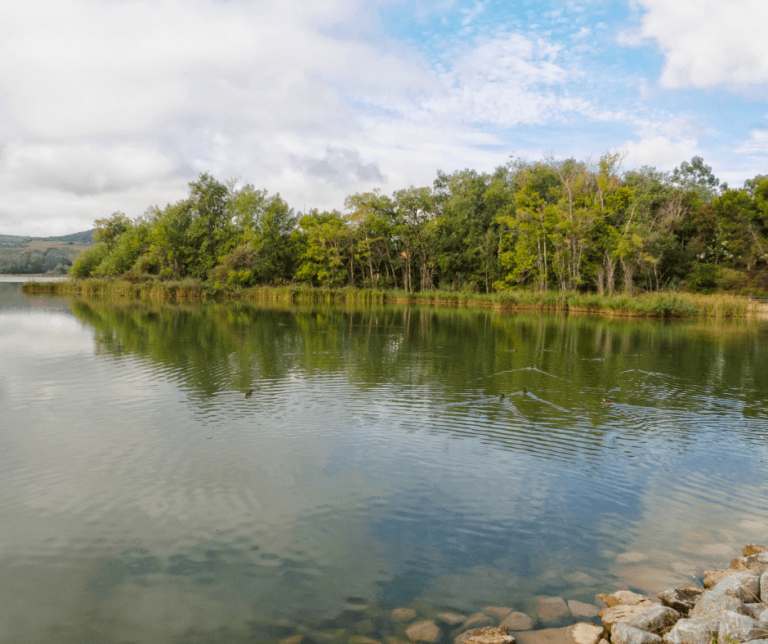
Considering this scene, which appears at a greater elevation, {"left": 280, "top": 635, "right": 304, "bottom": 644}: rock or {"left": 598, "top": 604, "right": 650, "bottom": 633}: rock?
{"left": 598, "top": 604, "right": 650, "bottom": 633}: rock

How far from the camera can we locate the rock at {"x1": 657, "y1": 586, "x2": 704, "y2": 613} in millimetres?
4590

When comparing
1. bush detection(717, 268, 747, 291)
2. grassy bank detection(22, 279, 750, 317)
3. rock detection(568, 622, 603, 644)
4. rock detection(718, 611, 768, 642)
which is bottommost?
rock detection(568, 622, 603, 644)

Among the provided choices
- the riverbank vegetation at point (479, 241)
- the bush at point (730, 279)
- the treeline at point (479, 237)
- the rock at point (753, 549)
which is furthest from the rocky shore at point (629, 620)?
the bush at point (730, 279)

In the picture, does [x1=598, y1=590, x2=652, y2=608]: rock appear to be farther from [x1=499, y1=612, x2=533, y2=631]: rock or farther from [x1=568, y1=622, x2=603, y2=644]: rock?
[x1=499, y1=612, x2=533, y2=631]: rock

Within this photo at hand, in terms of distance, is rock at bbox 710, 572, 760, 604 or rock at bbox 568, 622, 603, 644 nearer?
rock at bbox 568, 622, 603, 644

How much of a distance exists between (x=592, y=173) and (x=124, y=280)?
5897 centimetres

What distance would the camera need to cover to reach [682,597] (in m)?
4.73

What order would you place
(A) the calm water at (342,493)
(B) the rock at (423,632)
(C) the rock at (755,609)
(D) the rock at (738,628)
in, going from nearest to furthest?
(D) the rock at (738,628), (C) the rock at (755,609), (B) the rock at (423,632), (A) the calm water at (342,493)

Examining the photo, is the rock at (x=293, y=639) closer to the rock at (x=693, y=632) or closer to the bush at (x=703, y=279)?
the rock at (x=693, y=632)

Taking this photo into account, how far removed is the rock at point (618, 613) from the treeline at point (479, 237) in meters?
49.5

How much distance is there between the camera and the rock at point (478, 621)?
15.1 feet

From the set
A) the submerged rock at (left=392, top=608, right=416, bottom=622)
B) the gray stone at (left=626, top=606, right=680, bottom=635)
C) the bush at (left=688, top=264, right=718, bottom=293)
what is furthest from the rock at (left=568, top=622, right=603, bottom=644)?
the bush at (left=688, top=264, right=718, bottom=293)

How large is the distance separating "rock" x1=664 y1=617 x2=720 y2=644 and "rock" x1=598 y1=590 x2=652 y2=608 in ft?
2.25

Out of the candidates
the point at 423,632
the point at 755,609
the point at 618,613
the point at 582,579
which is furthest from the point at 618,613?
the point at 423,632
